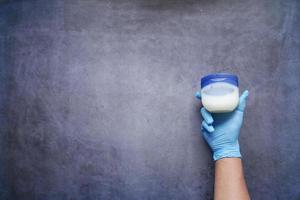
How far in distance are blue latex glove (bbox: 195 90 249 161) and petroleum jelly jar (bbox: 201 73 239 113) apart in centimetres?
8

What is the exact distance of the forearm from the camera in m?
1.22

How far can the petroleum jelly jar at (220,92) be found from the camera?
118cm

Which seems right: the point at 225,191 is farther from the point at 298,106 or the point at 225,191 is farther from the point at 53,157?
the point at 53,157

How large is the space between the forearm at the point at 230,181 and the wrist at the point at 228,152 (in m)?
0.01

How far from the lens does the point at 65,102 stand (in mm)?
1465

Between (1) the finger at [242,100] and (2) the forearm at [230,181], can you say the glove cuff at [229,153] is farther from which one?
(1) the finger at [242,100]

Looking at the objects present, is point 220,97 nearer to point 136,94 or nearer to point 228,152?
point 228,152

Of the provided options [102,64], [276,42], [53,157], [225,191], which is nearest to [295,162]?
[225,191]

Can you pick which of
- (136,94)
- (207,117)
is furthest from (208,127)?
(136,94)

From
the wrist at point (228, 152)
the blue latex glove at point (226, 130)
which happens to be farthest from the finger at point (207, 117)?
the wrist at point (228, 152)

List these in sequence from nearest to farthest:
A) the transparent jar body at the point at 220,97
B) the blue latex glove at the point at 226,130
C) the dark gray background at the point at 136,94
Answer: the transparent jar body at the point at 220,97 → the blue latex glove at the point at 226,130 → the dark gray background at the point at 136,94

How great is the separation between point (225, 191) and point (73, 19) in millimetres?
1044

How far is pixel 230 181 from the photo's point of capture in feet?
4.06

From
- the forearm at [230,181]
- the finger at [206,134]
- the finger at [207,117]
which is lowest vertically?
the forearm at [230,181]
